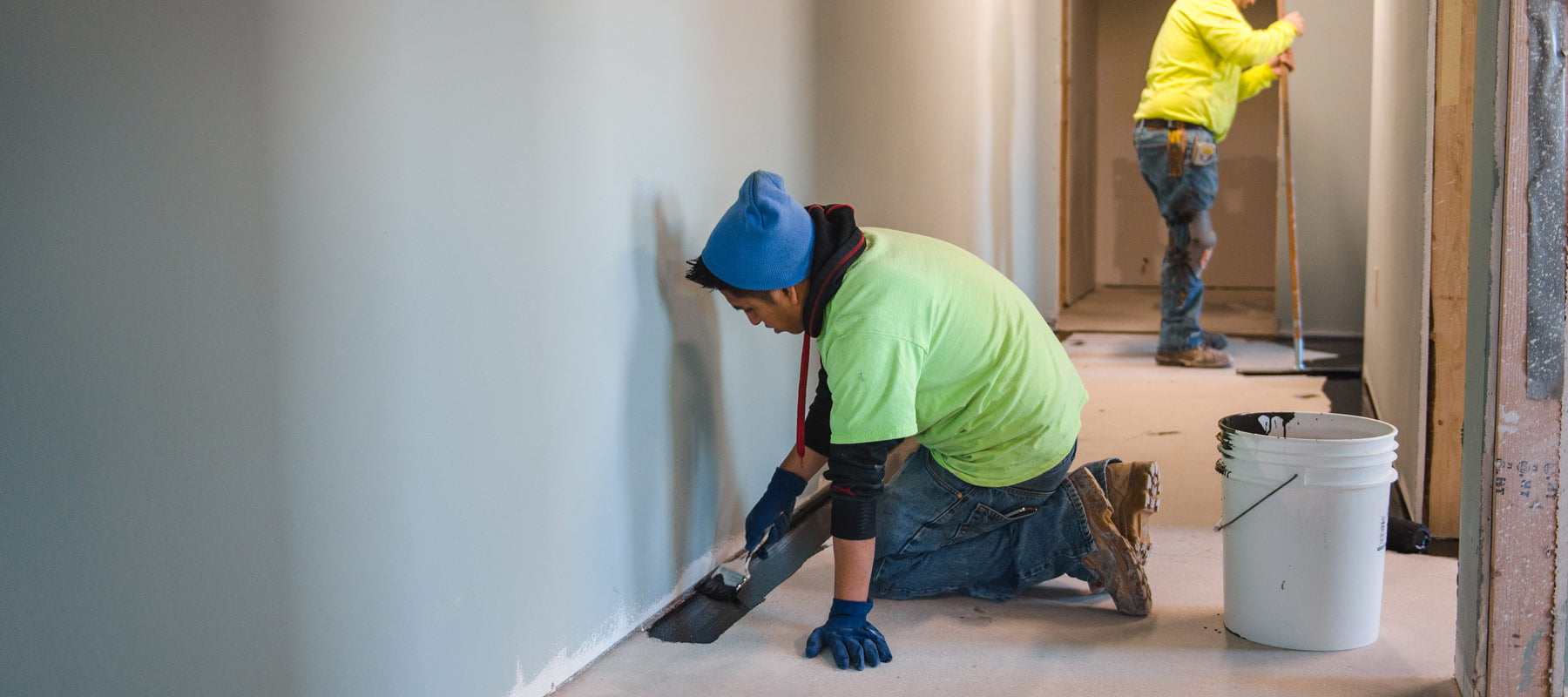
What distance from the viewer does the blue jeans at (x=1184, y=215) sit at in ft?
15.6

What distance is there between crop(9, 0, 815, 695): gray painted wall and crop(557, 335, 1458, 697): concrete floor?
21cm

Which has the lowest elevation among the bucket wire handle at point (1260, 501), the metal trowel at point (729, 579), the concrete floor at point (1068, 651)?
the concrete floor at point (1068, 651)

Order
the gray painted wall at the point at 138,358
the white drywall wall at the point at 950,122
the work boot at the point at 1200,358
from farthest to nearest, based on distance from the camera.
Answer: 1. the work boot at the point at 1200,358
2. the white drywall wall at the point at 950,122
3. the gray painted wall at the point at 138,358

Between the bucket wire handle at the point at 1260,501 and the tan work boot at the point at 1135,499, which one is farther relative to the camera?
the tan work boot at the point at 1135,499

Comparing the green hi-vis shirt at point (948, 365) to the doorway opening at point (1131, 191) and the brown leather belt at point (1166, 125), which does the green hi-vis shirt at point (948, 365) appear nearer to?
the brown leather belt at point (1166, 125)

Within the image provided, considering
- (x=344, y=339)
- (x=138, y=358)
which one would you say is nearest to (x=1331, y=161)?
(x=344, y=339)

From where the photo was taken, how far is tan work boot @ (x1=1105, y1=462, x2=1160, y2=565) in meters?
2.15

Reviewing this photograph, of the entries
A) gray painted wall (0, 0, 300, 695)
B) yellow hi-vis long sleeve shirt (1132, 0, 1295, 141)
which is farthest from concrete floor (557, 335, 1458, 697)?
yellow hi-vis long sleeve shirt (1132, 0, 1295, 141)

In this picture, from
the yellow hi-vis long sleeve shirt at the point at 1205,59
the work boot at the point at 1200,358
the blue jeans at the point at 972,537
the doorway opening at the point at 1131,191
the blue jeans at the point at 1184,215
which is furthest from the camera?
the doorway opening at the point at 1131,191

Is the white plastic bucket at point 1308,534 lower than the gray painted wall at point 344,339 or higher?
lower

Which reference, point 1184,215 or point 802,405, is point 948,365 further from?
point 1184,215

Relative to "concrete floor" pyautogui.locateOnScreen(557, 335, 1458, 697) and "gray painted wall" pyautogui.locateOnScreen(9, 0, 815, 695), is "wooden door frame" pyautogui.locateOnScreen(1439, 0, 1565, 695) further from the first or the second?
"gray painted wall" pyautogui.locateOnScreen(9, 0, 815, 695)

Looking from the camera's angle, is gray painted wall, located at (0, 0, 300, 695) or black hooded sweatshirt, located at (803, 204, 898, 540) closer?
gray painted wall, located at (0, 0, 300, 695)

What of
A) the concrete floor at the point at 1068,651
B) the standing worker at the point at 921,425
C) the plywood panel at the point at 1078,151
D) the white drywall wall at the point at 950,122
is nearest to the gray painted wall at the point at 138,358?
the concrete floor at the point at 1068,651
